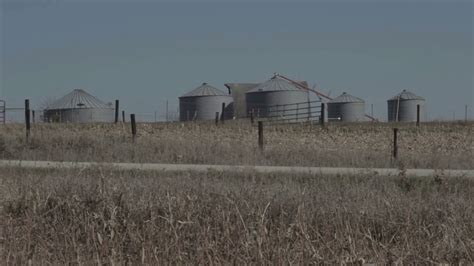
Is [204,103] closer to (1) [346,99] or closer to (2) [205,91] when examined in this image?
(2) [205,91]

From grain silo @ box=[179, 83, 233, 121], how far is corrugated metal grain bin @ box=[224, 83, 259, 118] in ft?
2.64

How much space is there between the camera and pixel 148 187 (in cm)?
1008

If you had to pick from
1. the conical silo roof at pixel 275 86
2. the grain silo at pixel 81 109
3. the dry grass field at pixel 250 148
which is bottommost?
the dry grass field at pixel 250 148

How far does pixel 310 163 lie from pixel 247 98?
158 ft

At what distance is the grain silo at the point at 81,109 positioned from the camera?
63.3 meters

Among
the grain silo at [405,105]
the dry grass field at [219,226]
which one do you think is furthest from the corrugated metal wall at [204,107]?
the dry grass field at [219,226]

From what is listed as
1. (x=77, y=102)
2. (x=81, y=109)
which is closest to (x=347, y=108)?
(x=81, y=109)

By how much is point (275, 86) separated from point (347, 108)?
372 inches

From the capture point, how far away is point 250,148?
2430cm

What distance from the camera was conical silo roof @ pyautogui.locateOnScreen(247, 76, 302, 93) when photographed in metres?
67.7

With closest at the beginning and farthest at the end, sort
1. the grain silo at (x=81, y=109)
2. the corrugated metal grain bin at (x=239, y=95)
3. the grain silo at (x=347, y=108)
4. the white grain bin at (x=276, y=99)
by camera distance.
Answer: the grain silo at (x=81, y=109) < the white grain bin at (x=276, y=99) < the corrugated metal grain bin at (x=239, y=95) < the grain silo at (x=347, y=108)

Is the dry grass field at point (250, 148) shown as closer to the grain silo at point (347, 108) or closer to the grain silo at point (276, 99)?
the grain silo at point (276, 99)

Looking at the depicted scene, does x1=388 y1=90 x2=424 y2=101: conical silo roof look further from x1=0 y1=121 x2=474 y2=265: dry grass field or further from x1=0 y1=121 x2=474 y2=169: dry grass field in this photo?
x1=0 y1=121 x2=474 y2=265: dry grass field

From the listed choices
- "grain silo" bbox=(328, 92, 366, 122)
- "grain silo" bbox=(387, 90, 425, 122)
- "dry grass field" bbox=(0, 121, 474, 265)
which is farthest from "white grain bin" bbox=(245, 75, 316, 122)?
"dry grass field" bbox=(0, 121, 474, 265)
